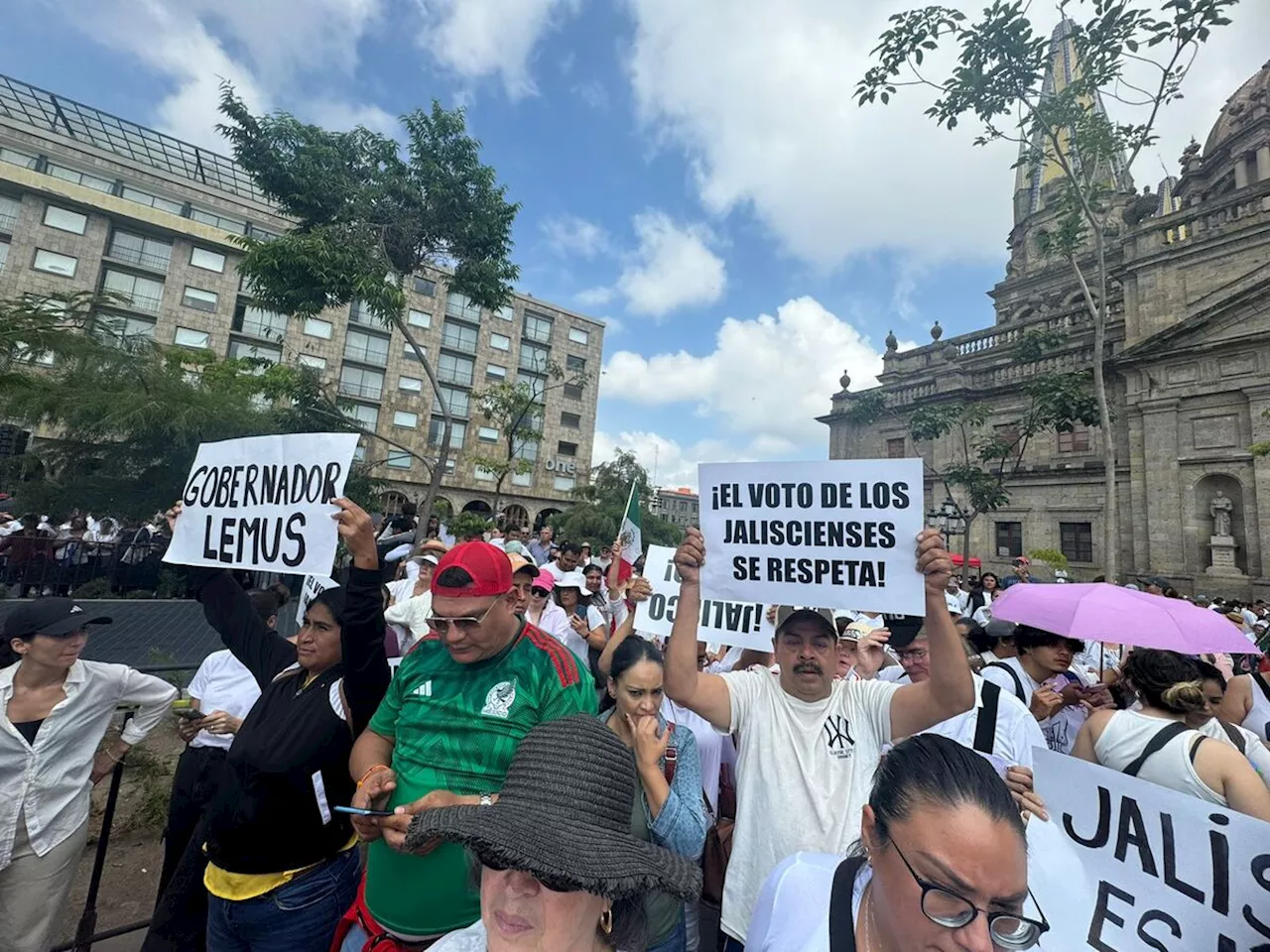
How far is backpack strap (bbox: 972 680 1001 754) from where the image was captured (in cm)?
269

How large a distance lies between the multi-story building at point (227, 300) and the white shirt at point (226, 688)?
2720cm

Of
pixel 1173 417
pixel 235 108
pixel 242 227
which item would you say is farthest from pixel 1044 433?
pixel 242 227

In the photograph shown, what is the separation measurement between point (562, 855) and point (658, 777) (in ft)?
3.30

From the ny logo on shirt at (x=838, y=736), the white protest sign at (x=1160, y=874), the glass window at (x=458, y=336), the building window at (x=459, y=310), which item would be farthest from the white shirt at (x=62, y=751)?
the building window at (x=459, y=310)

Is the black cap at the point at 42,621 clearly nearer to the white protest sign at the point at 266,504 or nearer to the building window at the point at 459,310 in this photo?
the white protest sign at the point at 266,504

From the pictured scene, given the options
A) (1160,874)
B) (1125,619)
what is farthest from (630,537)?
(1160,874)

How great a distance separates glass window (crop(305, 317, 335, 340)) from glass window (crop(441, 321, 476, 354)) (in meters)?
7.43

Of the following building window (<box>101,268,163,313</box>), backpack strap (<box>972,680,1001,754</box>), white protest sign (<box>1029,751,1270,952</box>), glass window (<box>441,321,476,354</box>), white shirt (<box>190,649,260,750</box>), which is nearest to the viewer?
white protest sign (<box>1029,751,1270,952</box>)

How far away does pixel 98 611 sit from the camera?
8.78 m

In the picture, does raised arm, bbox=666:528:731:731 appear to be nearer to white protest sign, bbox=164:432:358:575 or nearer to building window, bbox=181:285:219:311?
white protest sign, bbox=164:432:358:575

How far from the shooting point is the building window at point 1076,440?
2341 centimetres

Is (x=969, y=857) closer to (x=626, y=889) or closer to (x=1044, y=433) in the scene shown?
(x=626, y=889)

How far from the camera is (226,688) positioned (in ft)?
11.1

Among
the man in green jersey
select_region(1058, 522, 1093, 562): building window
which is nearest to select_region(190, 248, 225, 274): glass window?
the man in green jersey
